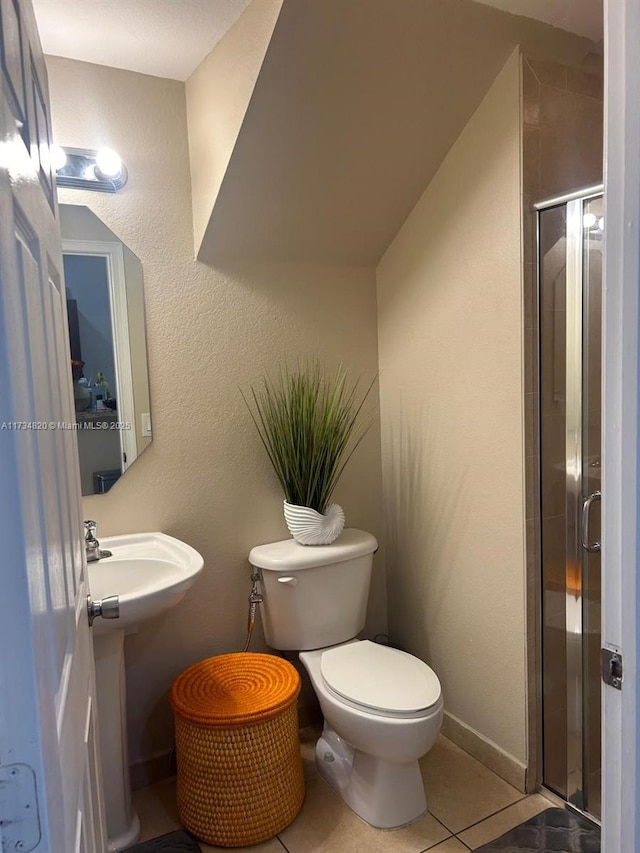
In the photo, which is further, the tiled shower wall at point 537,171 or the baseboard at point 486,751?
the baseboard at point 486,751

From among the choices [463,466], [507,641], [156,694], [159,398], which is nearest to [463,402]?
[463,466]

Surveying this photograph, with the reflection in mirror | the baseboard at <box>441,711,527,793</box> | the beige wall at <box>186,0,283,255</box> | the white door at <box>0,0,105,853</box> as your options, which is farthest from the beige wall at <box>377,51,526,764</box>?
the white door at <box>0,0,105,853</box>

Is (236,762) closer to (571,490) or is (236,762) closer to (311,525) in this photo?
(311,525)

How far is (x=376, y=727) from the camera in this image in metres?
1.79

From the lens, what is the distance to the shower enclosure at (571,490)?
181cm

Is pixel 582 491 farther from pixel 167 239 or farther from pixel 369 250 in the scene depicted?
pixel 167 239

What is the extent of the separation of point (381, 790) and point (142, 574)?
972 mm

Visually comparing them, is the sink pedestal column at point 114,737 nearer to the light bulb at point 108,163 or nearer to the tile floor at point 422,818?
the tile floor at point 422,818

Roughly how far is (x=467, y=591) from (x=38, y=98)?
1.89 m

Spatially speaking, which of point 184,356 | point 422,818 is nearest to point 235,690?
point 422,818

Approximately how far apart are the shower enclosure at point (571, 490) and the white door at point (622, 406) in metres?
0.97

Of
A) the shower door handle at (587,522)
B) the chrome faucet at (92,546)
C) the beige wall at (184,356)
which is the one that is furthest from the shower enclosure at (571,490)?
the chrome faucet at (92,546)

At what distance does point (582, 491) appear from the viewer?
1872 millimetres

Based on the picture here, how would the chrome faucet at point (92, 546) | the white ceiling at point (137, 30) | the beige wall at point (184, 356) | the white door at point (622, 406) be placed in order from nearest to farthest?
the white door at point (622, 406), the white ceiling at point (137, 30), the chrome faucet at point (92, 546), the beige wall at point (184, 356)
